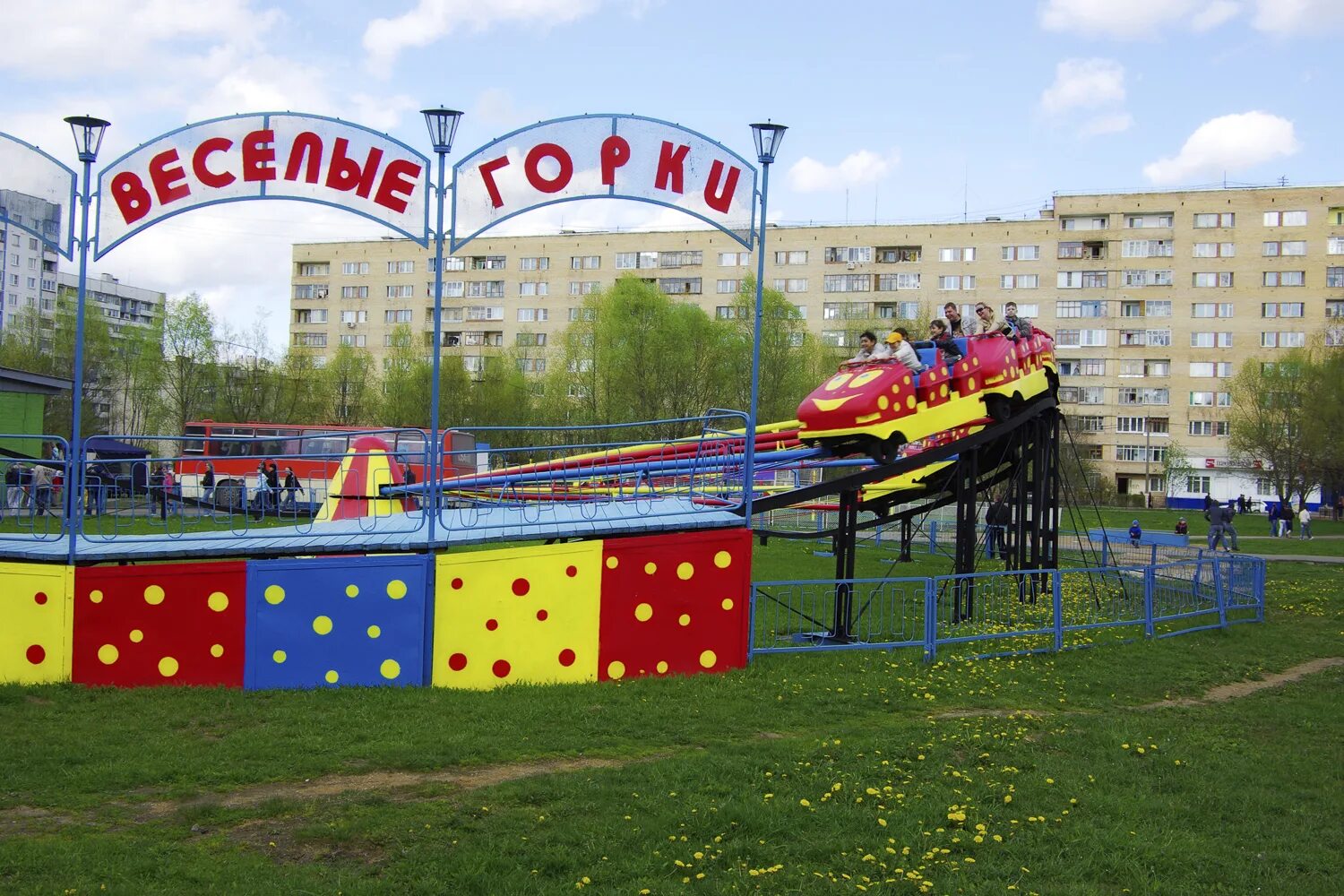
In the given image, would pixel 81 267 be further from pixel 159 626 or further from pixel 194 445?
pixel 194 445

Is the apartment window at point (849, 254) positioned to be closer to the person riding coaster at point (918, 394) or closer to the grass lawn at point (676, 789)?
→ the person riding coaster at point (918, 394)

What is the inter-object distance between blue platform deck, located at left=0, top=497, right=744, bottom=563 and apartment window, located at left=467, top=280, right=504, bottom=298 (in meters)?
68.6

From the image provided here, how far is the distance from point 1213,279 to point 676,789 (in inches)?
2932

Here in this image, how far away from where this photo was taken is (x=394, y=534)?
11.9 meters

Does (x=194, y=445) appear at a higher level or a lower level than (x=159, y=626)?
higher

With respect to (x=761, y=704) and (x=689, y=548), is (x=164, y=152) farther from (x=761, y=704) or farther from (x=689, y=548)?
(x=761, y=704)

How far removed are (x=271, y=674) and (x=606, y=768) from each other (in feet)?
13.4

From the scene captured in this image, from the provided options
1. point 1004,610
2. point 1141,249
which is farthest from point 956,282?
point 1004,610

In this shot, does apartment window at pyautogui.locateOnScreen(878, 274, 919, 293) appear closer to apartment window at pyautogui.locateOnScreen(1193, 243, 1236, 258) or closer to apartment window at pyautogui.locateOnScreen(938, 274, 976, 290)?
apartment window at pyautogui.locateOnScreen(938, 274, 976, 290)

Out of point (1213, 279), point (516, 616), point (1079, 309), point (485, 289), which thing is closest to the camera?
point (516, 616)

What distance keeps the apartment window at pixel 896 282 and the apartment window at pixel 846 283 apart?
73 cm

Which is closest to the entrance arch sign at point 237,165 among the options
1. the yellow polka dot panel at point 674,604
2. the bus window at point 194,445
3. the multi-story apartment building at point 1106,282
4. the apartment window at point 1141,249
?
the yellow polka dot panel at point 674,604

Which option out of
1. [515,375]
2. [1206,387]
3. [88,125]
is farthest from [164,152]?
[1206,387]

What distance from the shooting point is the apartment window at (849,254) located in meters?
75.6
